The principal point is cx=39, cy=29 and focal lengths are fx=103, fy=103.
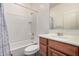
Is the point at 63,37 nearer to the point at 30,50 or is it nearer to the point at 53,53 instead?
the point at 53,53

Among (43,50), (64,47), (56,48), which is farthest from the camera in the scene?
(43,50)

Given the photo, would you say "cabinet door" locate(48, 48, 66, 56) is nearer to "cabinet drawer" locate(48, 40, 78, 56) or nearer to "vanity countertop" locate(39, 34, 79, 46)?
"cabinet drawer" locate(48, 40, 78, 56)

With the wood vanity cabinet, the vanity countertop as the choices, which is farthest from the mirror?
the wood vanity cabinet

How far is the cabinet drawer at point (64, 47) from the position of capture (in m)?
1.22

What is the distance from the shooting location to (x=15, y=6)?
1447mm

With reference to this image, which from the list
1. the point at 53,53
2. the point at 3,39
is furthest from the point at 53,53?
the point at 3,39

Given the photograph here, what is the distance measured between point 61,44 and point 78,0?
2.12 feet

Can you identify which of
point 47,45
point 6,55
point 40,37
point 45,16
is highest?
point 45,16

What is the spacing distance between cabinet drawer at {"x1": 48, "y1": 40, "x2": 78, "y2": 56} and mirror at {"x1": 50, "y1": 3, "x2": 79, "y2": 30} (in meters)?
0.25

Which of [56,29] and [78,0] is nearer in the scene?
[78,0]

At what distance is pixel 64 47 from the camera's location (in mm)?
1329

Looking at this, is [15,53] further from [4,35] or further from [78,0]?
[78,0]

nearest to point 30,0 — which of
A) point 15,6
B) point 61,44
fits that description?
point 15,6

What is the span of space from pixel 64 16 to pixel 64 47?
449 millimetres
